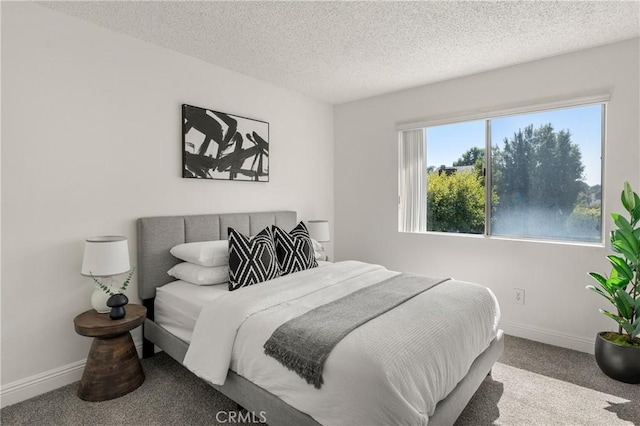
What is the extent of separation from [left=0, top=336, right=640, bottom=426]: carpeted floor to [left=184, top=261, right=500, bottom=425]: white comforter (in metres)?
0.34

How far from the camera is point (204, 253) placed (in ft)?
8.48

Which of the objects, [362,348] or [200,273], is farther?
[200,273]

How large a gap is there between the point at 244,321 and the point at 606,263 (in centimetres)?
298

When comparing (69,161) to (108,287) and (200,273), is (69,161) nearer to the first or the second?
(108,287)

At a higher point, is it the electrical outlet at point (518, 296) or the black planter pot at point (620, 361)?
the electrical outlet at point (518, 296)

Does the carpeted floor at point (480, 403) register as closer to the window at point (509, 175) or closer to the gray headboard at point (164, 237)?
the gray headboard at point (164, 237)

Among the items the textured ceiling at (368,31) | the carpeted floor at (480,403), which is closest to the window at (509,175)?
the textured ceiling at (368,31)

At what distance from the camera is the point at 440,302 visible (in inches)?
81.8

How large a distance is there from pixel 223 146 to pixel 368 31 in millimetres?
1635

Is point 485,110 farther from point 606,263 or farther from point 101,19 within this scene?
point 101,19

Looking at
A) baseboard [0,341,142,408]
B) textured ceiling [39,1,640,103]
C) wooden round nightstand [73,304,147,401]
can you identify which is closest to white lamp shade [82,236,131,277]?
wooden round nightstand [73,304,147,401]

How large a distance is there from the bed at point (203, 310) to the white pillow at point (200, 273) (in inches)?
2.3

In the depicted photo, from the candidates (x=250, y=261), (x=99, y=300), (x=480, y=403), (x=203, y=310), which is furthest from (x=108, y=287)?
(x=480, y=403)

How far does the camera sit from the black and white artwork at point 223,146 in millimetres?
3004
